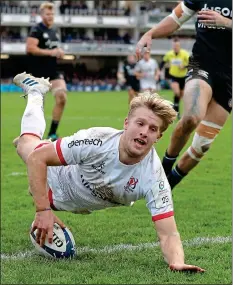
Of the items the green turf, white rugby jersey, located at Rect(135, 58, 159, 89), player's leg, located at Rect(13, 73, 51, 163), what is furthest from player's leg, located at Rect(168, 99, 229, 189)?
white rugby jersey, located at Rect(135, 58, 159, 89)

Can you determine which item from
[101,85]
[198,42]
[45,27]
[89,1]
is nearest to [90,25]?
[89,1]

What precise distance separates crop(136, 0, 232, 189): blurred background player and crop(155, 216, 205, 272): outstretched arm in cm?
208

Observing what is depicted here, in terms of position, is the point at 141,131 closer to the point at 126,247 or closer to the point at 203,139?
the point at 126,247

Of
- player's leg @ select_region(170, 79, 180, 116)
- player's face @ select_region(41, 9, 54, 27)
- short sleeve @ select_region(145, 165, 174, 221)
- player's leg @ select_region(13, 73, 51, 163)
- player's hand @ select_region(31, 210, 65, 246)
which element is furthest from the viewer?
Answer: player's leg @ select_region(170, 79, 180, 116)

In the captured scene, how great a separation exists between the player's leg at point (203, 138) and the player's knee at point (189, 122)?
0.37 metres

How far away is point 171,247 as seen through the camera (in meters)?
4.44

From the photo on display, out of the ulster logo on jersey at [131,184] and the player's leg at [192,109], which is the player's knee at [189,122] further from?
the ulster logo on jersey at [131,184]

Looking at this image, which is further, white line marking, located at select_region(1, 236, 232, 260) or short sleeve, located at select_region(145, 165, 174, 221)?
white line marking, located at select_region(1, 236, 232, 260)

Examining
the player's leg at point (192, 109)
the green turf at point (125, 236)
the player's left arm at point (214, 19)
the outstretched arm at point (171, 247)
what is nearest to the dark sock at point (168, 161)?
the player's leg at point (192, 109)

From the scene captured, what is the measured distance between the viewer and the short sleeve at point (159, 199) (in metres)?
4.61

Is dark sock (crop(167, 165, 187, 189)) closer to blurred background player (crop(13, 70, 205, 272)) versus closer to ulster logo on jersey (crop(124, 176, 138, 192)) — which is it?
blurred background player (crop(13, 70, 205, 272))

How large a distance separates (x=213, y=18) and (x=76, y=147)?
246cm

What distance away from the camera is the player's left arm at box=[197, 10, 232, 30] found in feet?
20.8

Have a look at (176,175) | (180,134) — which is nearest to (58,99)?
(176,175)
